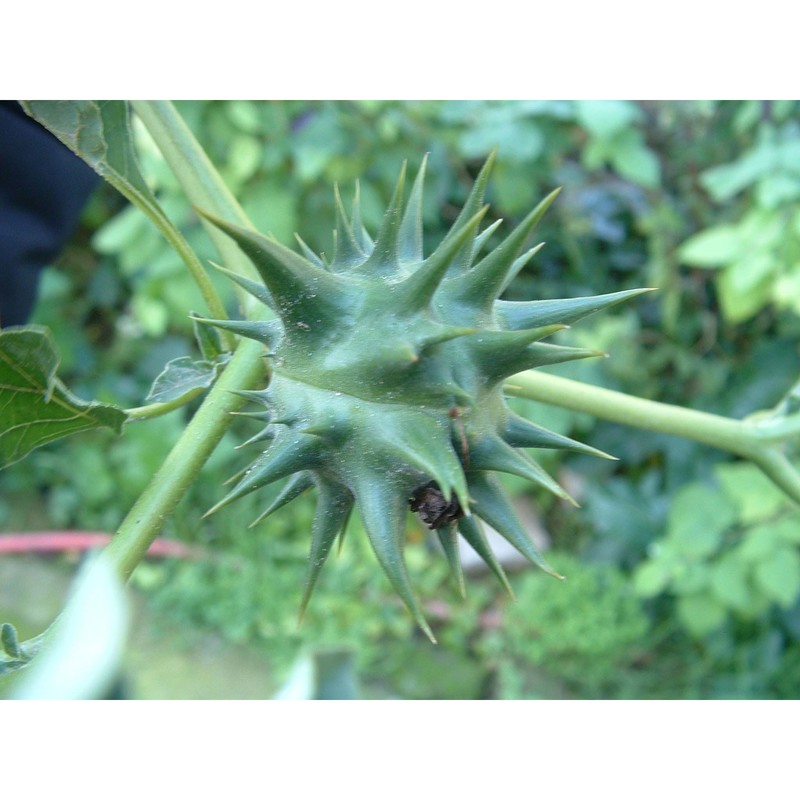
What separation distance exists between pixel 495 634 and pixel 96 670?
2.07m

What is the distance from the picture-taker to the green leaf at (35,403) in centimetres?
64

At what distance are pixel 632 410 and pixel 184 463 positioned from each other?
15.6 inches

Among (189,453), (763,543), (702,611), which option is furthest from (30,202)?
(702,611)

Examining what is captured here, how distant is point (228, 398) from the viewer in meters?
0.65

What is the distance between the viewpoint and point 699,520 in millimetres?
2074

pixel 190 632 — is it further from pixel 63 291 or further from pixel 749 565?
pixel 749 565

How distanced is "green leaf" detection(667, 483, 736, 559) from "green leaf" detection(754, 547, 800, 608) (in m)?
0.17

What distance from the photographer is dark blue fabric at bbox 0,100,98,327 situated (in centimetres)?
124

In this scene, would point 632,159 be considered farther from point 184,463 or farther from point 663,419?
point 184,463

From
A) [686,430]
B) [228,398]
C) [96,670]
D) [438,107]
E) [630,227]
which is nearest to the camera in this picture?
[96,670]

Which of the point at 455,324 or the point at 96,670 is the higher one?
the point at 455,324

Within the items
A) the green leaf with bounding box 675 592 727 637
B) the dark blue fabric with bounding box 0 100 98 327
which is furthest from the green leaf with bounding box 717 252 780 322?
the dark blue fabric with bounding box 0 100 98 327

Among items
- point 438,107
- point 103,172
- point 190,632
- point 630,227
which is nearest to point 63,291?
point 190,632

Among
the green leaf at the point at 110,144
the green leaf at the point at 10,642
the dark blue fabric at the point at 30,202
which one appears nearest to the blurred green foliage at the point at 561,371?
the dark blue fabric at the point at 30,202
